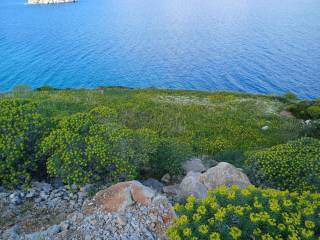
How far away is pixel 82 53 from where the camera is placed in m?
88.9

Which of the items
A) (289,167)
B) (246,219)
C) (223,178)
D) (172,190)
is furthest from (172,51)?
(246,219)

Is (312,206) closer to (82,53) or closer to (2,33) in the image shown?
(82,53)

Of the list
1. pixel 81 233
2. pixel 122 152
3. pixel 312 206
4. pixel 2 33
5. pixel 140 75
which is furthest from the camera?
pixel 2 33

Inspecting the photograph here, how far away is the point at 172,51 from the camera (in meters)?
90.5

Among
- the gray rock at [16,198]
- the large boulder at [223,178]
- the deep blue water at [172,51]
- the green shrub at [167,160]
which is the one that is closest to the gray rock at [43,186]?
the gray rock at [16,198]

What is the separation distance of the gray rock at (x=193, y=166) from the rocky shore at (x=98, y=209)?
280cm

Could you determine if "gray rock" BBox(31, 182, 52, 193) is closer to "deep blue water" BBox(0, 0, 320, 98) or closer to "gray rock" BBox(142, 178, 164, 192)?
"gray rock" BBox(142, 178, 164, 192)

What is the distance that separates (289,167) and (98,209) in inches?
335

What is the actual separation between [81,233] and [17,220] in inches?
105

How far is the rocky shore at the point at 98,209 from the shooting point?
31.2ft

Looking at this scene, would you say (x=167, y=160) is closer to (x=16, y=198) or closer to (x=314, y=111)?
(x=16, y=198)

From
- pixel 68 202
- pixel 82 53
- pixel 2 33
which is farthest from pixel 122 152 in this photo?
pixel 2 33

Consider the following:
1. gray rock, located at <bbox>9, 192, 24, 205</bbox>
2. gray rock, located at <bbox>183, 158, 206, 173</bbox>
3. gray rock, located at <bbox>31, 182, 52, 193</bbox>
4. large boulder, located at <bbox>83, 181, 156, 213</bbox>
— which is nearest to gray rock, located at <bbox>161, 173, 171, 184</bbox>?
gray rock, located at <bbox>183, 158, 206, 173</bbox>

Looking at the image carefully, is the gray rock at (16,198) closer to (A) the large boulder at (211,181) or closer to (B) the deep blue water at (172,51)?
(A) the large boulder at (211,181)
